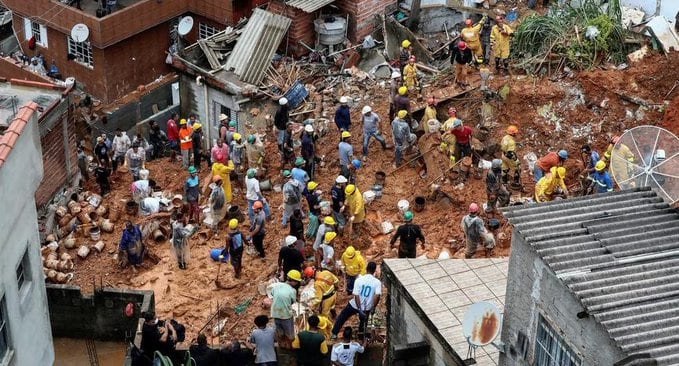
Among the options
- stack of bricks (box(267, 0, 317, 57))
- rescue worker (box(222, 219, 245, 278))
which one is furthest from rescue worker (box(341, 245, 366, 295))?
stack of bricks (box(267, 0, 317, 57))

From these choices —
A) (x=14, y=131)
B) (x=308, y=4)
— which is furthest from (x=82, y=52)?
(x=14, y=131)

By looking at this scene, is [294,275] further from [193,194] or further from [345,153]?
[345,153]

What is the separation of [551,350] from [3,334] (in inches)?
324

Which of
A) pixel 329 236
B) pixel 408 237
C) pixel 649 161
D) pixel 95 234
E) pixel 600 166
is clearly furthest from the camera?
pixel 95 234

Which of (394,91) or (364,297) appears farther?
(394,91)

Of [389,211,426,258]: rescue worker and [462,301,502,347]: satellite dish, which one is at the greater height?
[462,301,502,347]: satellite dish

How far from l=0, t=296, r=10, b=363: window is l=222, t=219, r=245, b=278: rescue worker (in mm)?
6702

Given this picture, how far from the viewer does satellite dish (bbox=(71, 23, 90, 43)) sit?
33.8 meters

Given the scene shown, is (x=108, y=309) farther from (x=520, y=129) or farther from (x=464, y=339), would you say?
(x=520, y=129)

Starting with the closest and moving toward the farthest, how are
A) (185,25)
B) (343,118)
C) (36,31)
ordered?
(343,118), (185,25), (36,31)

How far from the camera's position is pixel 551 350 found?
15328mm

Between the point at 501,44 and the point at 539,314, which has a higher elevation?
the point at 539,314

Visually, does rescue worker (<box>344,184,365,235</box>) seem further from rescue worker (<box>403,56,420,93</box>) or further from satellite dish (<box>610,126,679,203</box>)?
satellite dish (<box>610,126,679,203</box>)

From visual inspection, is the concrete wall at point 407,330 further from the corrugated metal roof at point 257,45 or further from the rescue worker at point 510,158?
the corrugated metal roof at point 257,45
